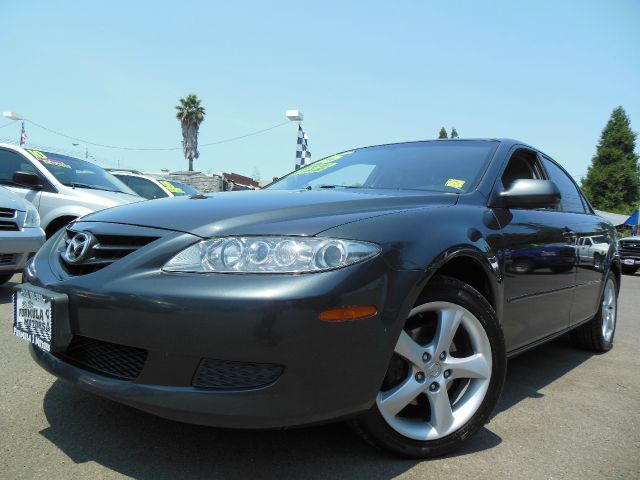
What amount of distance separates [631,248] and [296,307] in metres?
15.9

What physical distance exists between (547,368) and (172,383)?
285cm

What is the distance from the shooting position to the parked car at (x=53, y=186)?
5.52 metres

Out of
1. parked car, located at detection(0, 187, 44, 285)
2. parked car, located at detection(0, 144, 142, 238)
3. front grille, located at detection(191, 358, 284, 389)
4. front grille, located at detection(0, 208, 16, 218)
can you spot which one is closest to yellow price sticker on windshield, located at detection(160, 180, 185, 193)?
parked car, located at detection(0, 144, 142, 238)

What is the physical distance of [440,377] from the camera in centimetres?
199

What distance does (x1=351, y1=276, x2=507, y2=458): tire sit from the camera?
Result: 187 cm

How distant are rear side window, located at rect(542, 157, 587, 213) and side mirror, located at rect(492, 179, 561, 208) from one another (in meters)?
0.97

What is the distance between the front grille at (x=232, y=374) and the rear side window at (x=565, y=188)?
102 inches

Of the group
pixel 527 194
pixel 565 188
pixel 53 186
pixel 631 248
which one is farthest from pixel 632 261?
pixel 53 186

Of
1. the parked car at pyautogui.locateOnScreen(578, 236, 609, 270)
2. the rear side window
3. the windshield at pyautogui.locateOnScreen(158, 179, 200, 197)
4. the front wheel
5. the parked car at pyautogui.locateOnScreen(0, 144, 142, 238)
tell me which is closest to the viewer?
the parked car at pyautogui.locateOnScreen(578, 236, 609, 270)

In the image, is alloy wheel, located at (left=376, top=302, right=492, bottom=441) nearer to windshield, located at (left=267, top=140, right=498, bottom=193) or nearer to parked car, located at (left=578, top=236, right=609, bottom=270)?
windshield, located at (left=267, top=140, right=498, bottom=193)

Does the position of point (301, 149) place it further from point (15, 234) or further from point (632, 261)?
point (632, 261)

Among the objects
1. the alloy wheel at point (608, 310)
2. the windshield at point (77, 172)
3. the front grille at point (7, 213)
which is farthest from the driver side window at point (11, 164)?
the alloy wheel at point (608, 310)

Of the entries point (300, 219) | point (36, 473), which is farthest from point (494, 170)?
point (36, 473)

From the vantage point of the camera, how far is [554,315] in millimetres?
2979
